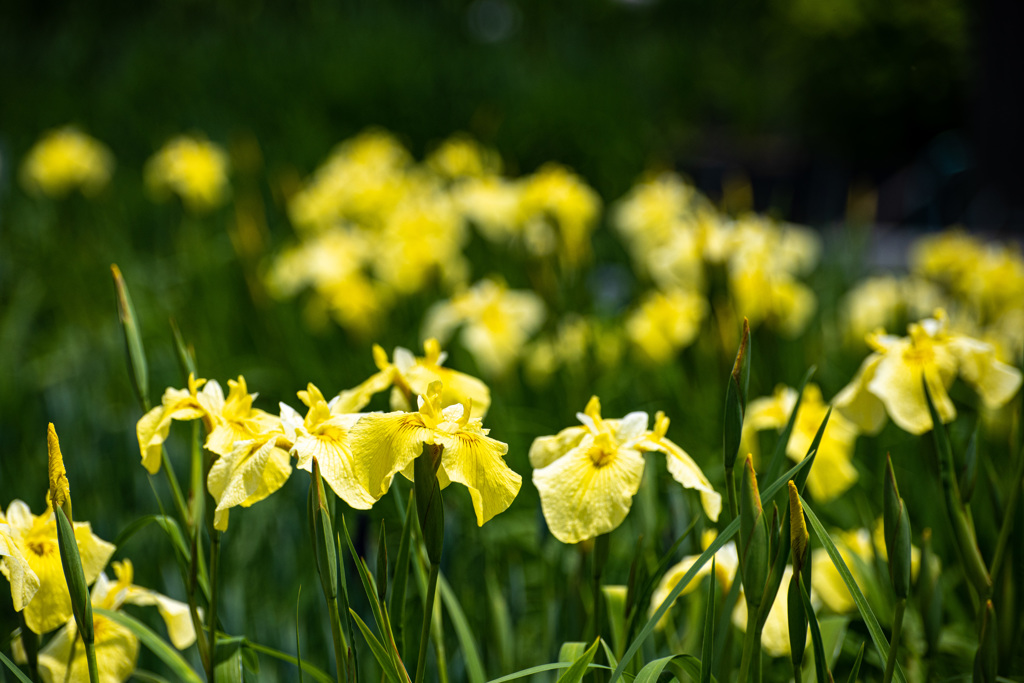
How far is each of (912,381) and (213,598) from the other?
81 cm

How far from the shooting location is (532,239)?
6.67 feet

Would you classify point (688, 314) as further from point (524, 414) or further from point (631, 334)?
point (524, 414)

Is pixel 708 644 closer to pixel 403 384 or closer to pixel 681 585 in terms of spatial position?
pixel 681 585

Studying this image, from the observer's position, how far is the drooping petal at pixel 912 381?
3.03 feet

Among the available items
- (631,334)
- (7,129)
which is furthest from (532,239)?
(7,129)

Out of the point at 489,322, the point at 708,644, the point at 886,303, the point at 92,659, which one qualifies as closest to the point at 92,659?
the point at 92,659

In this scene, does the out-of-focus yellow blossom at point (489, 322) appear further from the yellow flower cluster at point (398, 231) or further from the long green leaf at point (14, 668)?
the long green leaf at point (14, 668)

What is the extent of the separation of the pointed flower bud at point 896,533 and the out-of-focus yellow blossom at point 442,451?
1.10ft

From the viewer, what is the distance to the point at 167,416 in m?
0.75

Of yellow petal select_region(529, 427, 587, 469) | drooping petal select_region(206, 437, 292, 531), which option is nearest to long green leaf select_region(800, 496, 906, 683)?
yellow petal select_region(529, 427, 587, 469)

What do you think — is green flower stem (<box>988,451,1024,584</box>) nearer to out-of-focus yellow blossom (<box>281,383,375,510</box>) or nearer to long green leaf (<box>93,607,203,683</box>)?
out-of-focus yellow blossom (<box>281,383,375,510</box>)

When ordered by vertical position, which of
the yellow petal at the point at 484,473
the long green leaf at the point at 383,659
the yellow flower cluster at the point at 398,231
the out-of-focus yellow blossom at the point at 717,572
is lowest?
the out-of-focus yellow blossom at the point at 717,572

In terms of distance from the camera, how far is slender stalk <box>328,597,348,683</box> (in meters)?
0.71

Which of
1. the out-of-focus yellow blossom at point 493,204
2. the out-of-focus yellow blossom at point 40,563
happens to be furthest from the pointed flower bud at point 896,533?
the out-of-focus yellow blossom at point 493,204
